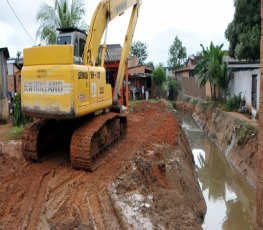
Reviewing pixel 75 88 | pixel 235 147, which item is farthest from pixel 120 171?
pixel 235 147

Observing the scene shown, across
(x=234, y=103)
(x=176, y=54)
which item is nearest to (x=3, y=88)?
(x=234, y=103)

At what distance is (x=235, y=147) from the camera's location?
14.0m

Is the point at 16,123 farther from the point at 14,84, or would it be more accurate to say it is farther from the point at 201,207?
the point at 14,84

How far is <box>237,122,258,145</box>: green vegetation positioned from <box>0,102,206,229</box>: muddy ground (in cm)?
437

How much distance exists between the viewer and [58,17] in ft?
54.8

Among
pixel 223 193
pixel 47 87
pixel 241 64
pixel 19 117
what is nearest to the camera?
pixel 47 87

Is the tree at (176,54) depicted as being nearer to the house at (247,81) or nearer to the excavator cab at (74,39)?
the house at (247,81)

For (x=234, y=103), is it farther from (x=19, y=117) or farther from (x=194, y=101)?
(x=19, y=117)

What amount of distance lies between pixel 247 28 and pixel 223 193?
306 inches

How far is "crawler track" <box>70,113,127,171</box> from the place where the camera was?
273 inches

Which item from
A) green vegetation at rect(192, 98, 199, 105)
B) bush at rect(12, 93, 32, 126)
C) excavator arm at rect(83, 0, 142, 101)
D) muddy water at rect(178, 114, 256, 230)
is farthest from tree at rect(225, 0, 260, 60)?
green vegetation at rect(192, 98, 199, 105)

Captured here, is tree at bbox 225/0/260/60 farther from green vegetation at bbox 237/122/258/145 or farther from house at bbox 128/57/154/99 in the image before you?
house at bbox 128/57/154/99

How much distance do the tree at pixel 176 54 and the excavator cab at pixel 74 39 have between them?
50.0m

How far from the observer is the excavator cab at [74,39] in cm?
794
